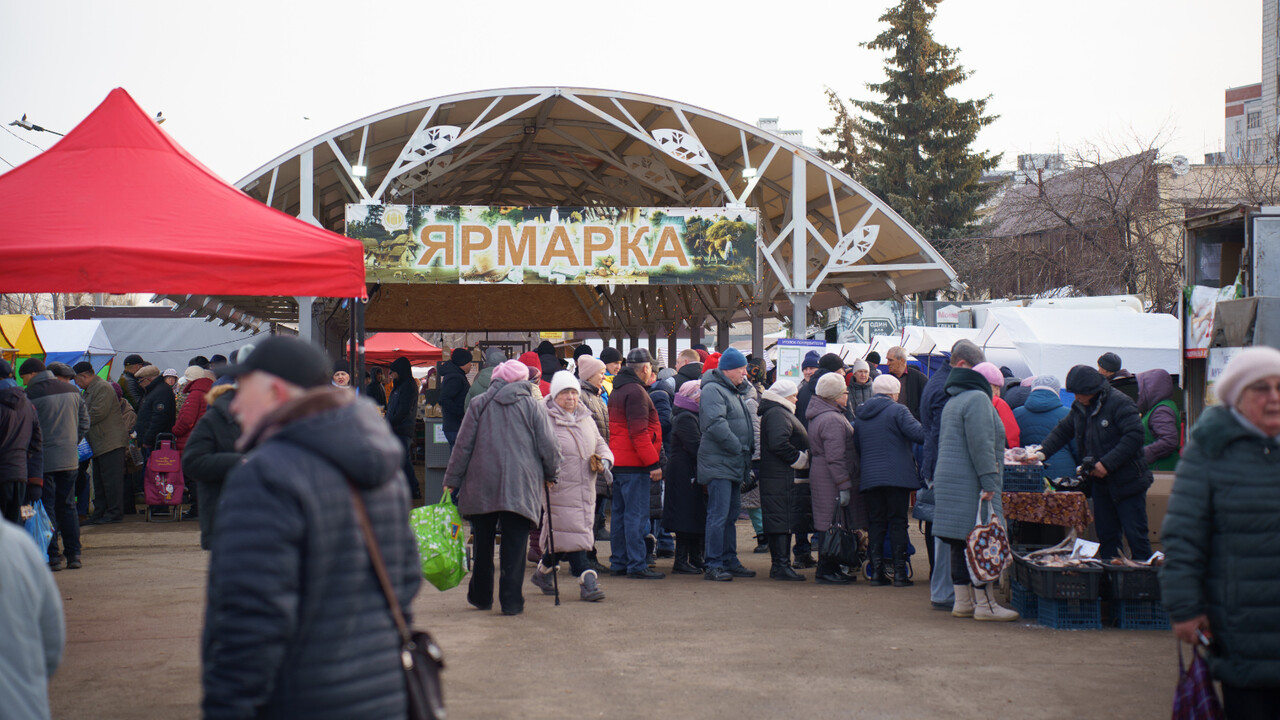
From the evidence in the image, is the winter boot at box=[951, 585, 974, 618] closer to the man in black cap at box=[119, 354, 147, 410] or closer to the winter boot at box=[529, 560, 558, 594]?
the winter boot at box=[529, 560, 558, 594]

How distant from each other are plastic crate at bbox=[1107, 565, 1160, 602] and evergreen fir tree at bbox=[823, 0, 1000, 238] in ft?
105

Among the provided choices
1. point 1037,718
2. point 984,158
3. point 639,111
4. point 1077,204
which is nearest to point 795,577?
point 1037,718

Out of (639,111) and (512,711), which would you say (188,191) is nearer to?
(512,711)

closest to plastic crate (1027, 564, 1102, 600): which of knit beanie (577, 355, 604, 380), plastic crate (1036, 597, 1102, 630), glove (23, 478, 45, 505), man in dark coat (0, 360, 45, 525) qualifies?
plastic crate (1036, 597, 1102, 630)

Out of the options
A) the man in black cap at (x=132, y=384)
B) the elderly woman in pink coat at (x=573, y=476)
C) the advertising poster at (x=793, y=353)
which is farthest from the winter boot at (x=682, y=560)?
the man in black cap at (x=132, y=384)

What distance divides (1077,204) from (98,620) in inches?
928

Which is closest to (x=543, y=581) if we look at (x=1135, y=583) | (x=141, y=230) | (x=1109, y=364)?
(x=141, y=230)

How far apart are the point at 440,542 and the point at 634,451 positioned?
2553 millimetres

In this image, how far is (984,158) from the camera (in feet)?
129

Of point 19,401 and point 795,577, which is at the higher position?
point 19,401

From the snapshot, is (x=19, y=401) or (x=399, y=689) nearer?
(x=399, y=689)

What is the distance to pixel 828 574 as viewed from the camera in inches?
381

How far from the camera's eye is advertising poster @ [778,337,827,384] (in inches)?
588

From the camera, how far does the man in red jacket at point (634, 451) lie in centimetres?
961
